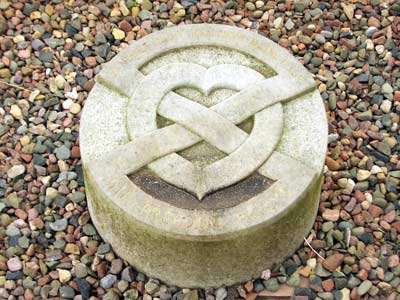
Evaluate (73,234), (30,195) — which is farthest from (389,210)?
(30,195)

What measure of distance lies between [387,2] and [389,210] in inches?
58.6

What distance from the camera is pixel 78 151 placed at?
11.2ft

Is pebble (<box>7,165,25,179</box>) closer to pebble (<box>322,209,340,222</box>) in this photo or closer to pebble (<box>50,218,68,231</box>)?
→ pebble (<box>50,218,68,231</box>)

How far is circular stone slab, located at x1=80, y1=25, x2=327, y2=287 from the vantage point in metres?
2.70

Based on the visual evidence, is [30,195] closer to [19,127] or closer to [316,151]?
[19,127]

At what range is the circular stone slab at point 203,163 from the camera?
2697 mm

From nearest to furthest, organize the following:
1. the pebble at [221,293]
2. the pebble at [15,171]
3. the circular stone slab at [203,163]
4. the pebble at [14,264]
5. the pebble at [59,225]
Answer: the circular stone slab at [203,163] → the pebble at [221,293] → the pebble at [14,264] → the pebble at [59,225] → the pebble at [15,171]

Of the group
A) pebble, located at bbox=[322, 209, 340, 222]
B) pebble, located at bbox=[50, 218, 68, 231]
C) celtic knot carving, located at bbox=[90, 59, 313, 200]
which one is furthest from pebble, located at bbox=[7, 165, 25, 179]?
pebble, located at bbox=[322, 209, 340, 222]

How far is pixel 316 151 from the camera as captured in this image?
2.86 m

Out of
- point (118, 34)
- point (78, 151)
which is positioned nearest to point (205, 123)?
point (78, 151)

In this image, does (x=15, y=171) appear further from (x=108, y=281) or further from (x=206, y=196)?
(x=206, y=196)

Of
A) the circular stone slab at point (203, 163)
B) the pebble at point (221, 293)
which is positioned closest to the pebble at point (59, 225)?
the circular stone slab at point (203, 163)

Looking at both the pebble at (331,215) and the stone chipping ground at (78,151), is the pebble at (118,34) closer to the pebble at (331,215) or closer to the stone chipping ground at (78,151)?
the stone chipping ground at (78,151)

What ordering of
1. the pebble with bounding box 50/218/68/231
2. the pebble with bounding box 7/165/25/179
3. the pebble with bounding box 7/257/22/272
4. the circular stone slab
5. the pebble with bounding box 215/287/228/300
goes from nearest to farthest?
the circular stone slab < the pebble with bounding box 215/287/228/300 < the pebble with bounding box 7/257/22/272 < the pebble with bounding box 50/218/68/231 < the pebble with bounding box 7/165/25/179
